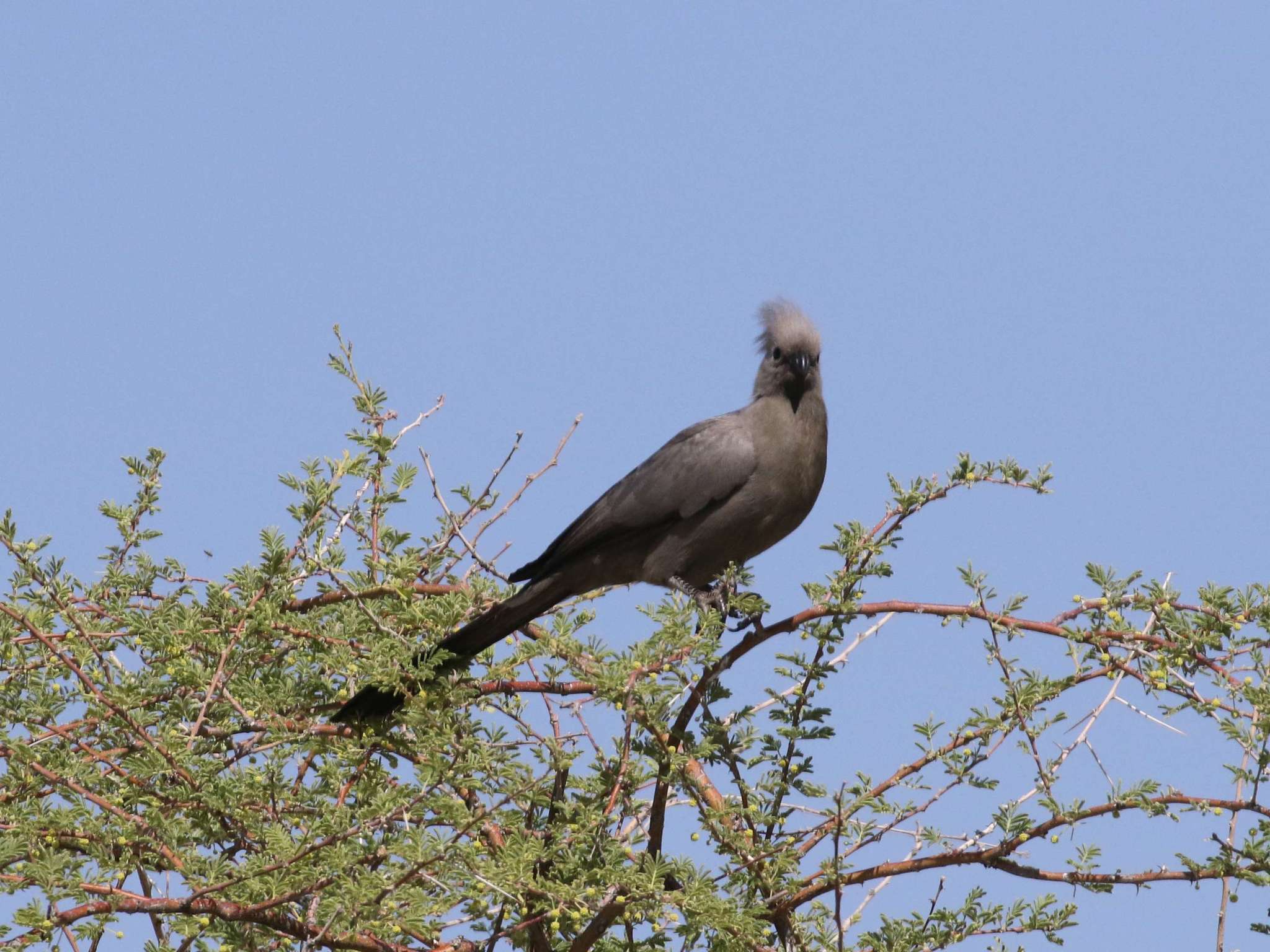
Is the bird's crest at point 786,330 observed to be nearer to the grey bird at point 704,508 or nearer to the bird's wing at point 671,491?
the grey bird at point 704,508

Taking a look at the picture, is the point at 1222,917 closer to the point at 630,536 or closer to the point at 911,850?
the point at 911,850

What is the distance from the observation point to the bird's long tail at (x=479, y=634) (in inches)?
189

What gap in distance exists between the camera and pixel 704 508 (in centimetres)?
614

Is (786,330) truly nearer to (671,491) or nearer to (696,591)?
(671,491)

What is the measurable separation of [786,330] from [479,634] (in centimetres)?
215

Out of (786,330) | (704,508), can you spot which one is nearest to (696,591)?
(704,508)

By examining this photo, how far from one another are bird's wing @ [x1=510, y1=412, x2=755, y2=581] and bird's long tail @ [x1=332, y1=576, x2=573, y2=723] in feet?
0.53

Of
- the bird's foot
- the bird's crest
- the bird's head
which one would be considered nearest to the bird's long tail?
the bird's foot

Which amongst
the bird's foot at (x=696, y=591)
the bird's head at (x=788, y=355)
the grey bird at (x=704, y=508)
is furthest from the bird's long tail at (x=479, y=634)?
the bird's head at (x=788, y=355)

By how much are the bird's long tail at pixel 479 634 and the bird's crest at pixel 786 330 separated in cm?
155

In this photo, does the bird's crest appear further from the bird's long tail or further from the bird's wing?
the bird's long tail

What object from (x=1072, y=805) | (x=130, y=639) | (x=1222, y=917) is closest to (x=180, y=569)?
(x=130, y=639)

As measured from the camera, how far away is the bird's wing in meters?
6.11

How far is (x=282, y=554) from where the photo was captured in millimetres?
4777
